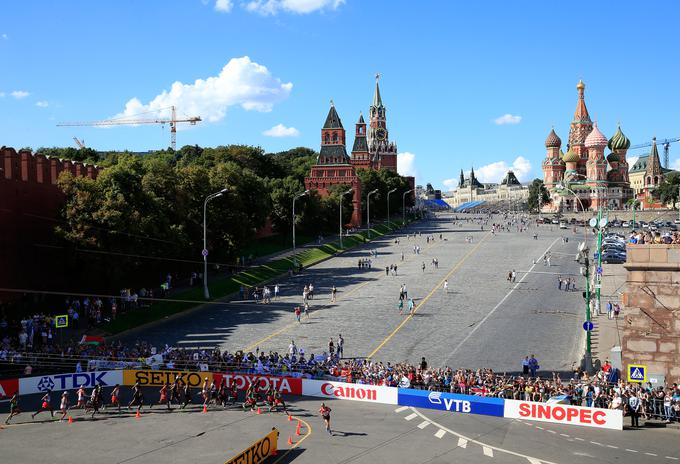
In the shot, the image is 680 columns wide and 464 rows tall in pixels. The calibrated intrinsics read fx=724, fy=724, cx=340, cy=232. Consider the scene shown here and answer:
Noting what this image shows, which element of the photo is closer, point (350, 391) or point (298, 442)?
point (298, 442)

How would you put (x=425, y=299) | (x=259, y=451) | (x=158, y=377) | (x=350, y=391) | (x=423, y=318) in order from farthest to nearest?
(x=425, y=299)
(x=423, y=318)
(x=158, y=377)
(x=350, y=391)
(x=259, y=451)

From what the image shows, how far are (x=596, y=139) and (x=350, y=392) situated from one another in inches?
6186

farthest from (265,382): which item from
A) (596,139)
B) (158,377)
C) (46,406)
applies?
(596,139)

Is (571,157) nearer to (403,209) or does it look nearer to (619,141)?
(619,141)

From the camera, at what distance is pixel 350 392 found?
31.2 meters

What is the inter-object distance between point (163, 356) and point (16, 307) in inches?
577

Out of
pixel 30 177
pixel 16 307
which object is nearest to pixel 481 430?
pixel 16 307

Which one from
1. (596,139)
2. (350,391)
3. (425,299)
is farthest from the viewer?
(596,139)

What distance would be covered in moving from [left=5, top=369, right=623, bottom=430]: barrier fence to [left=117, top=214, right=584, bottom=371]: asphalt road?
6.73 meters

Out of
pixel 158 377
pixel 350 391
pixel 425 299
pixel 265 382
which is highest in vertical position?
pixel 425 299

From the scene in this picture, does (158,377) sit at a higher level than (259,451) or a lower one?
higher

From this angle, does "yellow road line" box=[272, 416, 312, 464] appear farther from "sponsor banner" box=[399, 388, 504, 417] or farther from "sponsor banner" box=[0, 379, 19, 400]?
"sponsor banner" box=[0, 379, 19, 400]

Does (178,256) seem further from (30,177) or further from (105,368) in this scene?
(105,368)

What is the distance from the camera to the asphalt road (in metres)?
39.6
